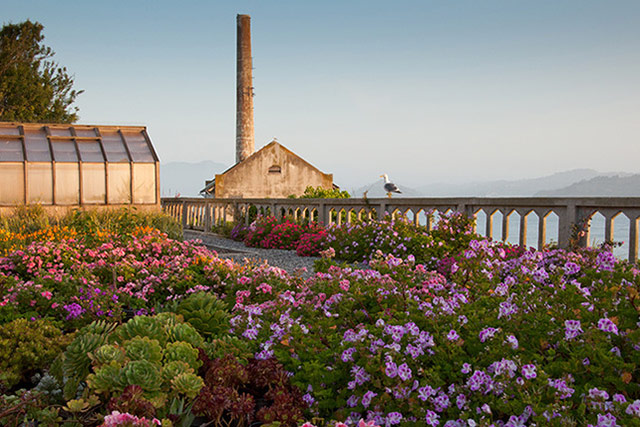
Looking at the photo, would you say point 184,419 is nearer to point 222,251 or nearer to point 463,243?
point 463,243

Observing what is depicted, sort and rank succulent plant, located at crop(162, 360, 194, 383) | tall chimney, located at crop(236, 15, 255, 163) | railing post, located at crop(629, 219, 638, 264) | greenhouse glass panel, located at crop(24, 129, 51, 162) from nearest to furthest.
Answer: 1. succulent plant, located at crop(162, 360, 194, 383)
2. railing post, located at crop(629, 219, 638, 264)
3. greenhouse glass panel, located at crop(24, 129, 51, 162)
4. tall chimney, located at crop(236, 15, 255, 163)

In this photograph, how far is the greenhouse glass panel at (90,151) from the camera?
55.8 feet

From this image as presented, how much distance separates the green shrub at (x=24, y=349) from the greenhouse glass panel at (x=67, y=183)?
558 inches

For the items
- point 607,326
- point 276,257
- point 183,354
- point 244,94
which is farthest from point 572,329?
point 244,94

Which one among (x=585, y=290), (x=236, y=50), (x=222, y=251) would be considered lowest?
(x=222, y=251)

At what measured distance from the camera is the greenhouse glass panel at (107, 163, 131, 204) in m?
17.2

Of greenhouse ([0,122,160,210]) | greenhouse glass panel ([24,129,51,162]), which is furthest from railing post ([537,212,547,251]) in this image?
greenhouse glass panel ([24,129,51,162])

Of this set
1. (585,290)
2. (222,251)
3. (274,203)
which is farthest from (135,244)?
(274,203)

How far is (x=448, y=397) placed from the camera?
2143 mm

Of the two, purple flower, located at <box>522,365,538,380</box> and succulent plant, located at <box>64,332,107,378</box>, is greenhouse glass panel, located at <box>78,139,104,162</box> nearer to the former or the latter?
succulent plant, located at <box>64,332,107,378</box>

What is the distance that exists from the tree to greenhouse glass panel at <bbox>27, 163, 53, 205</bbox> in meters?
16.4

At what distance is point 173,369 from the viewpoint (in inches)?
94.6

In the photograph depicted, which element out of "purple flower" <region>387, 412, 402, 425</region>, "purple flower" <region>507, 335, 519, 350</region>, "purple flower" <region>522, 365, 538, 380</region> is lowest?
"purple flower" <region>387, 412, 402, 425</region>

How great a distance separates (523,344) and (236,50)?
3363cm
